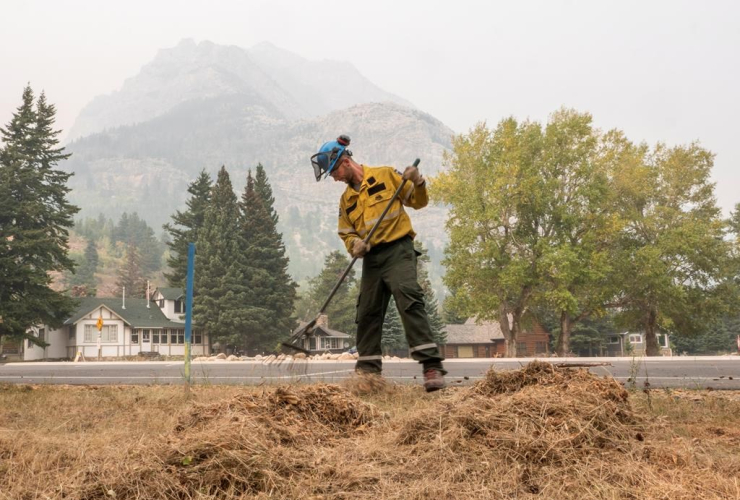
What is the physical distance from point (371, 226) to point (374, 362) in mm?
1227

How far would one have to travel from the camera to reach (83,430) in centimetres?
422

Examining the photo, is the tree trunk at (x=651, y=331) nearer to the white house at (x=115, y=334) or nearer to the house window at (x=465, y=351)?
the house window at (x=465, y=351)

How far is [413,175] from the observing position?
5715 mm

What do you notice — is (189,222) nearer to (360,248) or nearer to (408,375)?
(408,375)

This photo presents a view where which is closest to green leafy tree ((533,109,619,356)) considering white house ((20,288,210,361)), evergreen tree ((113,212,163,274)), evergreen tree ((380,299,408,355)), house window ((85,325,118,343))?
evergreen tree ((380,299,408,355))

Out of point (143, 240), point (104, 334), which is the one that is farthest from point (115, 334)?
point (143, 240)

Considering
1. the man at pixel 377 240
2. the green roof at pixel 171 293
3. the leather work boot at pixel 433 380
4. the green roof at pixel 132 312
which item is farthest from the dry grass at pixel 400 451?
the green roof at pixel 171 293

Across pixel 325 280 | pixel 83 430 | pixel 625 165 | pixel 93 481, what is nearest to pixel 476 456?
pixel 93 481

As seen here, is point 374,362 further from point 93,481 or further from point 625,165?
point 625,165

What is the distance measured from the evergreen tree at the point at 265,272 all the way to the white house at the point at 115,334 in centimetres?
870

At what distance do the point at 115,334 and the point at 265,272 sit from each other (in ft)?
63.5

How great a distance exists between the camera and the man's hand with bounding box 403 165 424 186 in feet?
18.5

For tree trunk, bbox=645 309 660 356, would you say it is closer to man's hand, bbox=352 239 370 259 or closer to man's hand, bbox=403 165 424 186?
man's hand, bbox=403 165 424 186

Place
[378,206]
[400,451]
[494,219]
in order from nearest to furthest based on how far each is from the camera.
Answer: [400,451] → [378,206] → [494,219]
